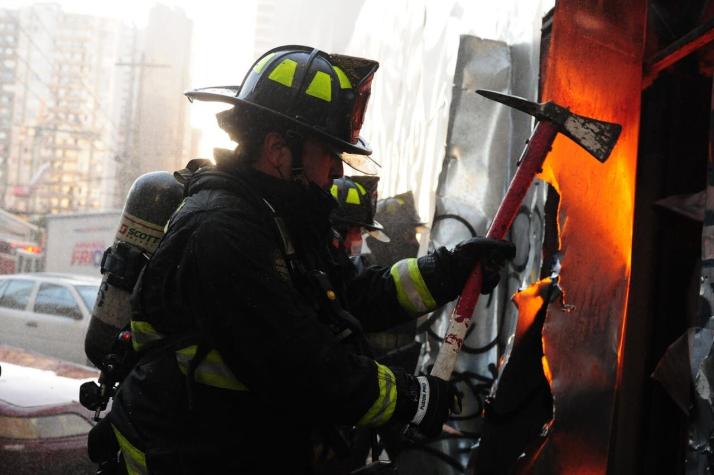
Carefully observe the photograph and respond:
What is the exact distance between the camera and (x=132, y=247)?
2.91 metres

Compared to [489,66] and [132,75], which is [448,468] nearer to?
[489,66]

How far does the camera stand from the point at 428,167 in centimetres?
606

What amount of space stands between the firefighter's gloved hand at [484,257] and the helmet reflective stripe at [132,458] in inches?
42.4

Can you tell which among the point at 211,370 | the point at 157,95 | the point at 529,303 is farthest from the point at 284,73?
the point at 157,95

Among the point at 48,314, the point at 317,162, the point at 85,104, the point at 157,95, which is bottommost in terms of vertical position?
the point at 48,314

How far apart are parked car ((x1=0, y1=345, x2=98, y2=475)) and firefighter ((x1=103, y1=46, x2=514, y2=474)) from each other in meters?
2.83

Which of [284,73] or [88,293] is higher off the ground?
[284,73]

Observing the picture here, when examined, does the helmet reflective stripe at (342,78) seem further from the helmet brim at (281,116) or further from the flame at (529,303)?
the flame at (529,303)

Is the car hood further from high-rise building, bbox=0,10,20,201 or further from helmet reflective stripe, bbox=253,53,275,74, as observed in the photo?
high-rise building, bbox=0,10,20,201

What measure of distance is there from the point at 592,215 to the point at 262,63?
121cm

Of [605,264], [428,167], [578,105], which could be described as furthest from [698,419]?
[428,167]

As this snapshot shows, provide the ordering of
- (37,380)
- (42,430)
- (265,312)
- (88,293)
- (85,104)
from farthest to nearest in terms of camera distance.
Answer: (85,104)
(88,293)
(37,380)
(42,430)
(265,312)

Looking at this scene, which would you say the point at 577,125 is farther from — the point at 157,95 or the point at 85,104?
the point at 85,104

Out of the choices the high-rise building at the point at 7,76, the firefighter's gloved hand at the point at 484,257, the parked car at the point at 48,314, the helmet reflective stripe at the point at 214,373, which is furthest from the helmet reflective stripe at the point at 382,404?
the high-rise building at the point at 7,76
